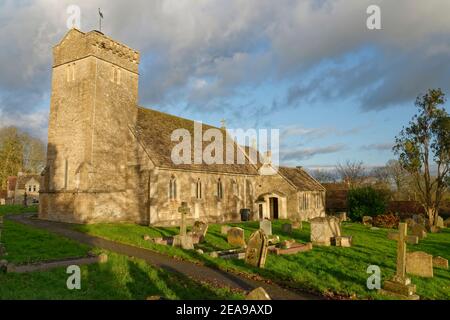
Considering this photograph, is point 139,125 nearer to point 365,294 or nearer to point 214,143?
point 214,143

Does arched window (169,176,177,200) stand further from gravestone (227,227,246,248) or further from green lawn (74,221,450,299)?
gravestone (227,227,246,248)

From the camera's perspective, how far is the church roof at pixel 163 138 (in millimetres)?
26516

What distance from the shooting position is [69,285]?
9297 mm

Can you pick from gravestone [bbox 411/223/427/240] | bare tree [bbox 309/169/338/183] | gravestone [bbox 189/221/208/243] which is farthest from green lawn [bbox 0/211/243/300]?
bare tree [bbox 309/169/338/183]

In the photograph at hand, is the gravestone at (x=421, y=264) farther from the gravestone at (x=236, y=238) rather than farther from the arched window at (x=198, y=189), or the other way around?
the arched window at (x=198, y=189)

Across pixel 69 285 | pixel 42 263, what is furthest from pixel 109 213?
pixel 69 285

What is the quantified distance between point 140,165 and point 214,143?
35.8 ft

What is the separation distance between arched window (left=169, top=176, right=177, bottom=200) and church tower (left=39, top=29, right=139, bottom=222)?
3555 millimetres

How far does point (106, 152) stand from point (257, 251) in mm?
16642

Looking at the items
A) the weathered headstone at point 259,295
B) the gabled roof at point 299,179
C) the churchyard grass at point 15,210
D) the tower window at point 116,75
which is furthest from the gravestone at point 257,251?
the churchyard grass at point 15,210

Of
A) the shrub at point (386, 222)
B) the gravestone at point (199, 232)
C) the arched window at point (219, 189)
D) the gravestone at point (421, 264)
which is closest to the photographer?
the gravestone at point (421, 264)

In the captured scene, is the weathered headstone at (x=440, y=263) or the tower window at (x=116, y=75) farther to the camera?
the tower window at (x=116, y=75)

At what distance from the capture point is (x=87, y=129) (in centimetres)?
Answer: 2481

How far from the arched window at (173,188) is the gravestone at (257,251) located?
13845mm
